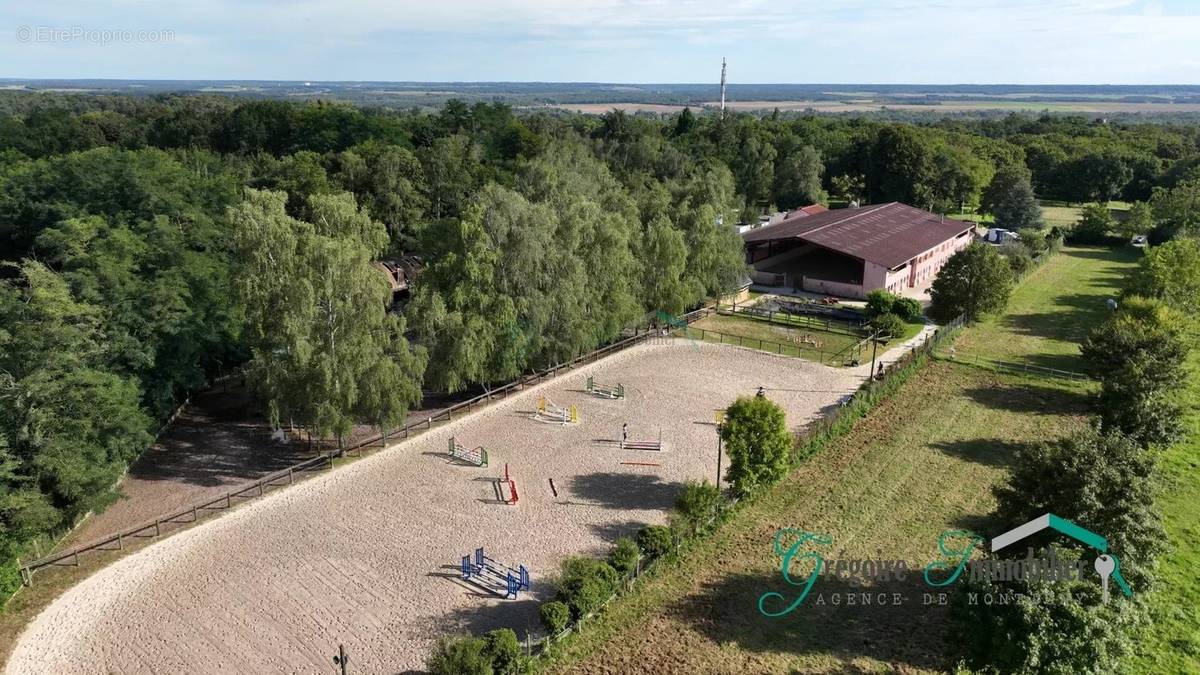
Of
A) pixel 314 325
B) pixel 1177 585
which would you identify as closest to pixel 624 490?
pixel 314 325

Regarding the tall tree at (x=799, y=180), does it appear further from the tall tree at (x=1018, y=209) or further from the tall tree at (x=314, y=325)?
the tall tree at (x=314, y=325)

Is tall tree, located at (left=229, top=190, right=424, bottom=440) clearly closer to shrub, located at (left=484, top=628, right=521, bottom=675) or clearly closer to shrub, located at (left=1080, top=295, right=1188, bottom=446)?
shrub, located at (left=484, top=628, right=521, bottom=675)

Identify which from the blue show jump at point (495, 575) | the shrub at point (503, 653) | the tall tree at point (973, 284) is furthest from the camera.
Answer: the tall tree at point (973, 284)

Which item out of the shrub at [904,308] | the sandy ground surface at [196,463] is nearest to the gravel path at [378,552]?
the sandy ground surface at [196,463]

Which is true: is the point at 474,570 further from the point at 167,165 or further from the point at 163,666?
the point at 167,165

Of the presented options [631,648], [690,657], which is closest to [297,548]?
[631,648]

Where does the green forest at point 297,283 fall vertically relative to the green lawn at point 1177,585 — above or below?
above
